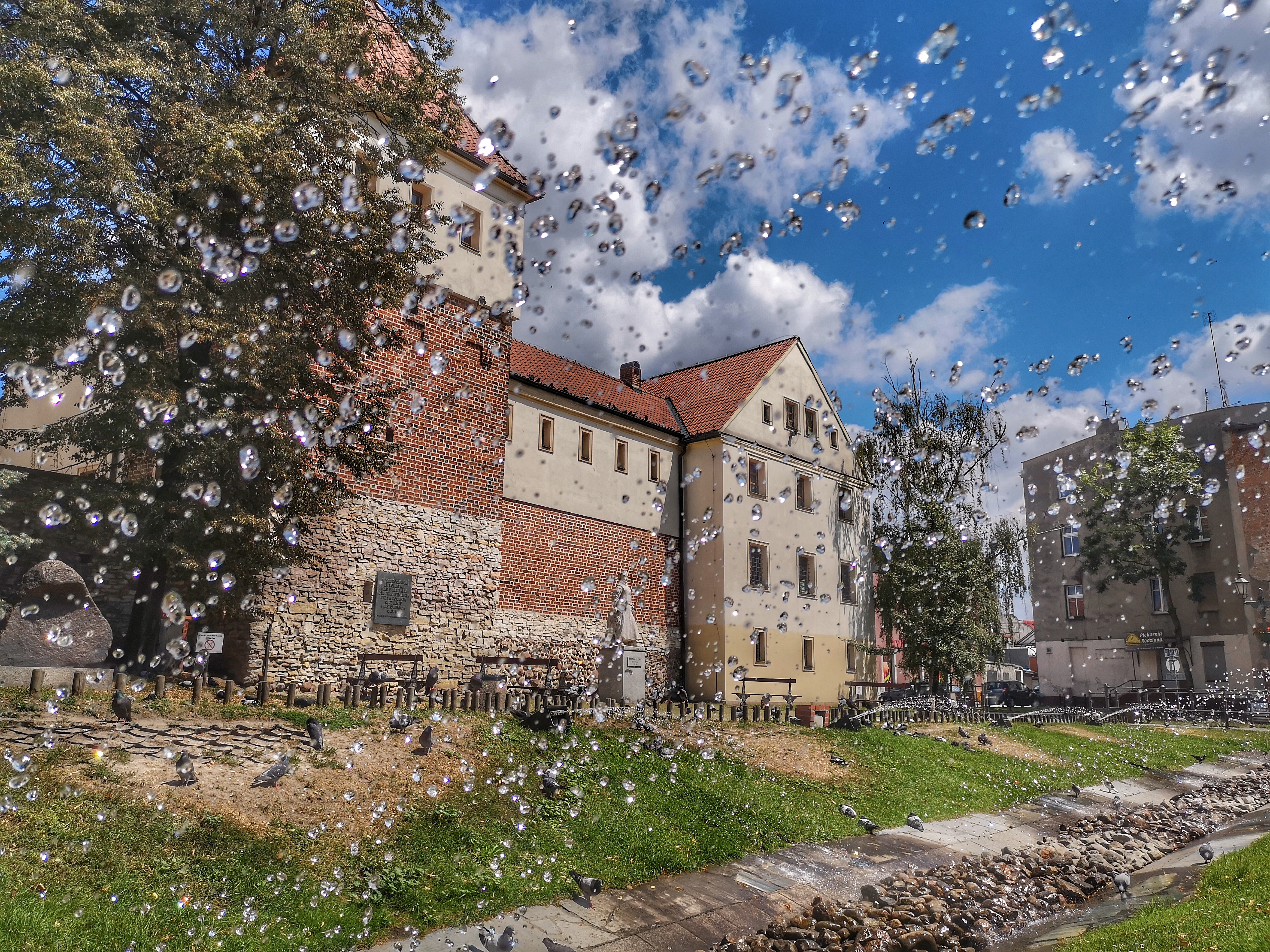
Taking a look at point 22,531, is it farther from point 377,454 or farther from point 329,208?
point 329,208

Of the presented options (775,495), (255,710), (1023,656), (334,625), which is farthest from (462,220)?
(1023,656)

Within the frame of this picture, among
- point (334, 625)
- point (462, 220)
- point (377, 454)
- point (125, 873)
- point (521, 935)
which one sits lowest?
point (521, 935)

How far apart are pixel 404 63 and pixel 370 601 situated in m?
12.2

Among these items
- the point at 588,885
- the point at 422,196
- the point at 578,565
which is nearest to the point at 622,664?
the point at 578,565

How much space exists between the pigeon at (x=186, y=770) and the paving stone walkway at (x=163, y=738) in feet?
1.21

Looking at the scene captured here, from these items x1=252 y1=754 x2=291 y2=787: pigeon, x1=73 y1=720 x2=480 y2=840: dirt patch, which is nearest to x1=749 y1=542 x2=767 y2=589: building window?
x1=73 y1=720 x2=480 y2=840: dirt patch

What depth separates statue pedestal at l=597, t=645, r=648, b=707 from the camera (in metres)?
15.7

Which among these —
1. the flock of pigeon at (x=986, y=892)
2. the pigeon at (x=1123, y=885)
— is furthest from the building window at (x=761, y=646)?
the pigeon at (x=1123, y=885)

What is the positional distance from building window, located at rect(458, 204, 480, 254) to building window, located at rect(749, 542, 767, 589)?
13.9m

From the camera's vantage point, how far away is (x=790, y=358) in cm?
3106

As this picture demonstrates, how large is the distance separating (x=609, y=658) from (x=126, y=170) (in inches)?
466

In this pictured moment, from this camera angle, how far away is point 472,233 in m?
20.3

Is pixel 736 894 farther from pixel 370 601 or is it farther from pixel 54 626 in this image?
pixel 370 601

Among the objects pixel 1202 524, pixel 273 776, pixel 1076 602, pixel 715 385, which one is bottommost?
pixel 273 776
